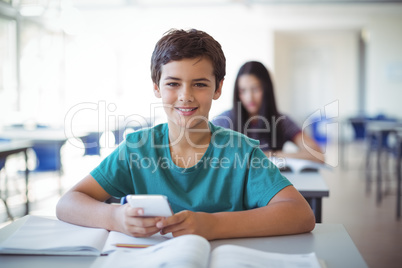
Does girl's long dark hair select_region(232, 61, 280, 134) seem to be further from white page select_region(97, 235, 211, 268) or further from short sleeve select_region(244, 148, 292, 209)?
white page select_region(97, 235, 211, 268)

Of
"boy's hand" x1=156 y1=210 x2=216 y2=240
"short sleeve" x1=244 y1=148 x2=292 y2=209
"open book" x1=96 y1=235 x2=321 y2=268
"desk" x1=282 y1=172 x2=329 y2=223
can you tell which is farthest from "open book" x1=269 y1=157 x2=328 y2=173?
"open book" x1=96 y1=235 x2=321 y2=268

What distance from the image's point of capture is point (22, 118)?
6836 mm

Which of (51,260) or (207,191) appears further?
(207,191)

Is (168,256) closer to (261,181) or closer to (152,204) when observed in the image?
(152,204)

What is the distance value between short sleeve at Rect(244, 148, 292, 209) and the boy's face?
20 cm

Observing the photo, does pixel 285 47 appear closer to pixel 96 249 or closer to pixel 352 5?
pixel 352 5

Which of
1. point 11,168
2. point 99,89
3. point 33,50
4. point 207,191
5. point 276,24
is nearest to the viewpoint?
point 207,191

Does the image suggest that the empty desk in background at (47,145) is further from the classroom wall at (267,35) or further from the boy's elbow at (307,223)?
the classroom wall at (267,35)

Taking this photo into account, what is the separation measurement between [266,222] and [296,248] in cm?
10

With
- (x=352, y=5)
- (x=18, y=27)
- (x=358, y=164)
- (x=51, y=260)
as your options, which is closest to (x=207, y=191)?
(x=51, y=260)

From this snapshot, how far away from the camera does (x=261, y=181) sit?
1.13 m

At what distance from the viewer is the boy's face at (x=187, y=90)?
113 centimetres

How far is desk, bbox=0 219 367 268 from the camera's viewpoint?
2.70ft

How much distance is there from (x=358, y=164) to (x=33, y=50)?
19.8 feet
